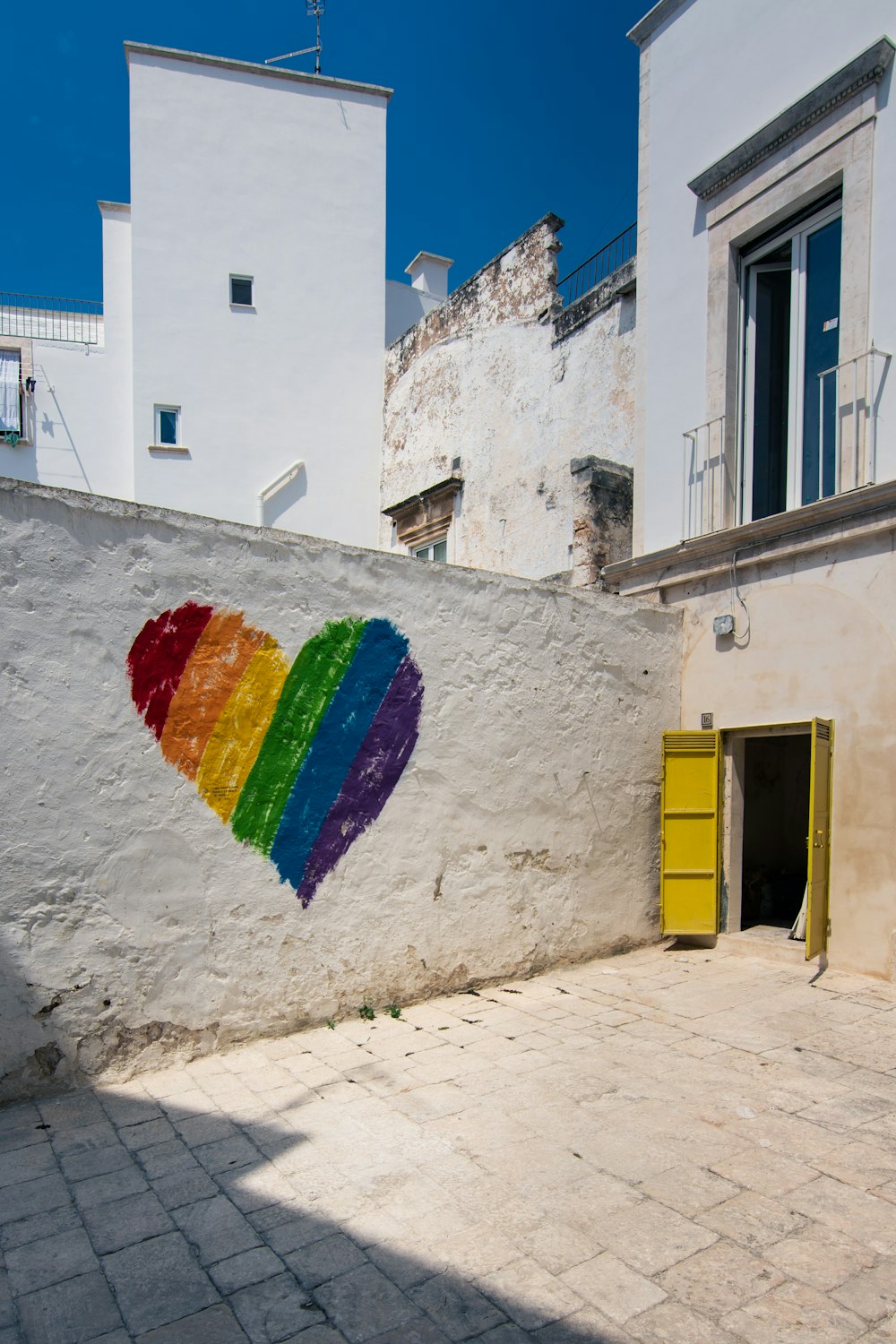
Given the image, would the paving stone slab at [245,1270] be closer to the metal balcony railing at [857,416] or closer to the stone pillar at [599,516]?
the metal balcony railing at [857,416]

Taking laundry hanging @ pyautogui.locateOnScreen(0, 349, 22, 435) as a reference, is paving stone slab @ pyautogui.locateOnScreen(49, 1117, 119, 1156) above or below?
below

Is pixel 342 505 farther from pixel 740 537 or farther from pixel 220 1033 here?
pixel 220 1033

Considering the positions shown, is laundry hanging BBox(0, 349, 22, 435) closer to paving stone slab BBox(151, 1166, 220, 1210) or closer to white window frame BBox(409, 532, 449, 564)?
white window frame BBox(409, 532, 449, 564)

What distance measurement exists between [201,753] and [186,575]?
0.88 m

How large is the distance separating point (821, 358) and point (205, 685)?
4.55 meters

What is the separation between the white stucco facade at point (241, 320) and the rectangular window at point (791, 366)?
287 inches

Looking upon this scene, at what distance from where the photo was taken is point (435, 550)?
37.4ft

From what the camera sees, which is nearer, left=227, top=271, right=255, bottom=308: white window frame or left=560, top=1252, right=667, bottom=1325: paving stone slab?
left=560, top=1252, right=667, bottom=1325: paving stone slab

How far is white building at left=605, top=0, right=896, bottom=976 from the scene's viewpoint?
17.6 ft

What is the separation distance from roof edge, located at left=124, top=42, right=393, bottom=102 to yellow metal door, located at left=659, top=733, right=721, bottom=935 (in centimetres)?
1210

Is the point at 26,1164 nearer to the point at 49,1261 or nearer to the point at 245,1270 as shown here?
the point at 49,1261

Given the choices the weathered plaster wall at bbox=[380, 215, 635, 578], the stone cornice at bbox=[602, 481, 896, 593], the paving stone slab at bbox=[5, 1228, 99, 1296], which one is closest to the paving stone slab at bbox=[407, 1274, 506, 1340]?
the paving stone slab at bbox=[5, 1228, 99, 1296]

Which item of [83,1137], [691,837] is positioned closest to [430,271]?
[691,837]

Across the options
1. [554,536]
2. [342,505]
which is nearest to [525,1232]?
[554,536]
